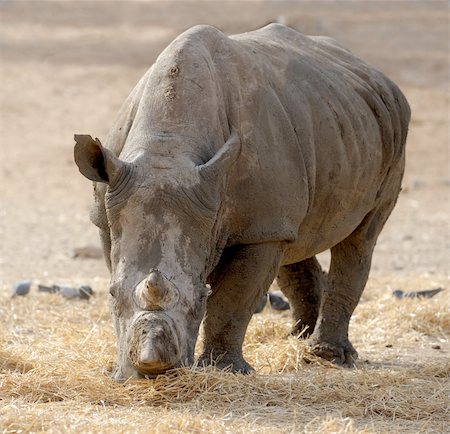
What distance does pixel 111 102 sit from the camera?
74.3 feet

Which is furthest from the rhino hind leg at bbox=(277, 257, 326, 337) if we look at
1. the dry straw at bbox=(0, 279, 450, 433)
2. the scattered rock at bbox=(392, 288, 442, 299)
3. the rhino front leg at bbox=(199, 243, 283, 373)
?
the rhino front leg at bbox=(199, 243, 283, 373)

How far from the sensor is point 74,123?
21.3 meters

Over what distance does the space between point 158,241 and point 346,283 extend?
9.07ft

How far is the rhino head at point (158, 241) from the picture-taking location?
5.96 meters

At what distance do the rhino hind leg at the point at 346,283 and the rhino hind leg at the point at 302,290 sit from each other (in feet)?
0.98

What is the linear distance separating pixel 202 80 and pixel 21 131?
47.5ft

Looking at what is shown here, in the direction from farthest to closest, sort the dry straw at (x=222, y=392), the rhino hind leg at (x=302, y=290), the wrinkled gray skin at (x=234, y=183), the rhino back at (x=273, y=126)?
1. the rhino hind leg at (x=302, y=290)
2. the rhino back at (x=273, y=126)
3. the wrinkled gray skin at (x=234, y=183)
4. the dry straw at (x=222, y=392)

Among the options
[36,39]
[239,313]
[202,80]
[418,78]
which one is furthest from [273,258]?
[36,39]

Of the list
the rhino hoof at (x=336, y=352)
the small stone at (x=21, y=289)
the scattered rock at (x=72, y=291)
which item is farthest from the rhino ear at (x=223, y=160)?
the small stone at (x=21, y=289)

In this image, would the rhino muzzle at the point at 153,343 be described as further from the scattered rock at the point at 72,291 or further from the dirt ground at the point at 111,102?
the scattered rock at the point at 72,291

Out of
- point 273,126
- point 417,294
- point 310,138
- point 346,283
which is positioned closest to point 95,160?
point 273,126

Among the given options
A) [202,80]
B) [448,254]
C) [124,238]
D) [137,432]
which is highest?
[202,80]

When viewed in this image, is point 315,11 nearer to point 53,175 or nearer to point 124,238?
point 53,175

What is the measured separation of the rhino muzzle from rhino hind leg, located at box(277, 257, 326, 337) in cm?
315
